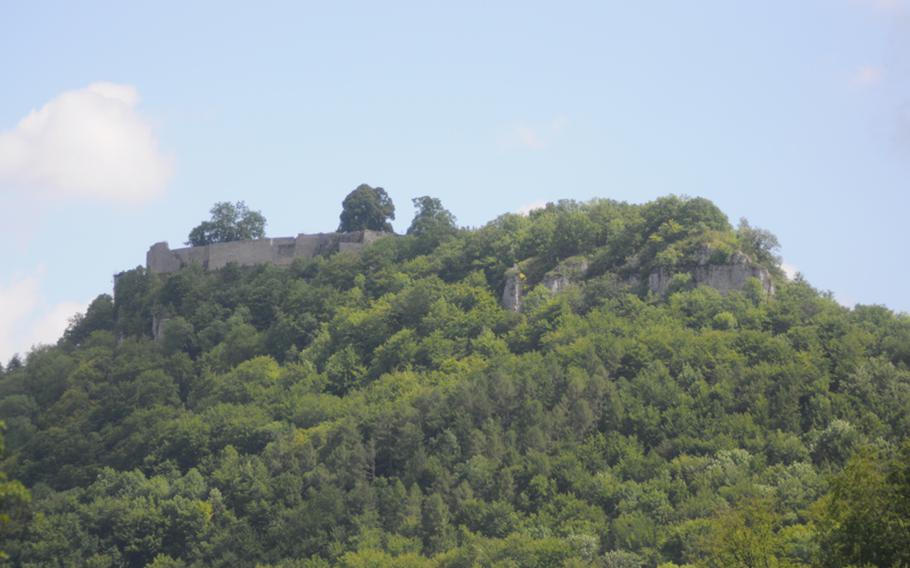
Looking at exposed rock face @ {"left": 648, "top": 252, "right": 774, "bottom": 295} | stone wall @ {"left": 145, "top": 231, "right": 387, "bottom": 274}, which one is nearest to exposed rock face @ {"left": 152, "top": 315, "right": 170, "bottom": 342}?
stone wall @ {"left": 145, "top": 231, "right": 387, "bottom": 274}

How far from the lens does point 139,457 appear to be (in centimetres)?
7838

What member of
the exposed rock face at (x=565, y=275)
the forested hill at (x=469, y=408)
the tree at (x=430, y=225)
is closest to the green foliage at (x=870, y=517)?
the forested hill at (x=469, y=408)

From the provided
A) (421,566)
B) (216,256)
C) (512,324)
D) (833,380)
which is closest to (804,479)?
(833,380)

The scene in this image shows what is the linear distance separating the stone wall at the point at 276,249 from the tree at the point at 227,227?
399 centimetres

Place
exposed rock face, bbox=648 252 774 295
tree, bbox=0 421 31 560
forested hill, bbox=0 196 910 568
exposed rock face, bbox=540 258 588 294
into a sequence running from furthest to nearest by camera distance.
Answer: exposed rock face, bbox=540 258 588 294
exposed rock face, bbox=648 252 774 295
forested hill, bbox=0 196 910 568
tree, bbox=0 421 31 560

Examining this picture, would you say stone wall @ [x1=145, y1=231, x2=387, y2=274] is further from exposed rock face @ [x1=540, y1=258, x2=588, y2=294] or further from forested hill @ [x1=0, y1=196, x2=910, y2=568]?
exposed rock face @ [x1=540, y1=258, x2=588, y2=294]

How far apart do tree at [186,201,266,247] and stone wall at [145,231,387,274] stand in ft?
13.1

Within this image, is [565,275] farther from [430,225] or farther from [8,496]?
[8,496]

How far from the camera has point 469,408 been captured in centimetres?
6962

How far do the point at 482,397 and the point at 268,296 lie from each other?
70.8ft

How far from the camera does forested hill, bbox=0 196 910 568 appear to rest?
6206 centimetres

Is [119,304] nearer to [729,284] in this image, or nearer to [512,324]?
[512,324]

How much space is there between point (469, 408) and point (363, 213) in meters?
29.4

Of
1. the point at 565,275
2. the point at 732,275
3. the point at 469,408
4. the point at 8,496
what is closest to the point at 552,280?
the point at 565,275
